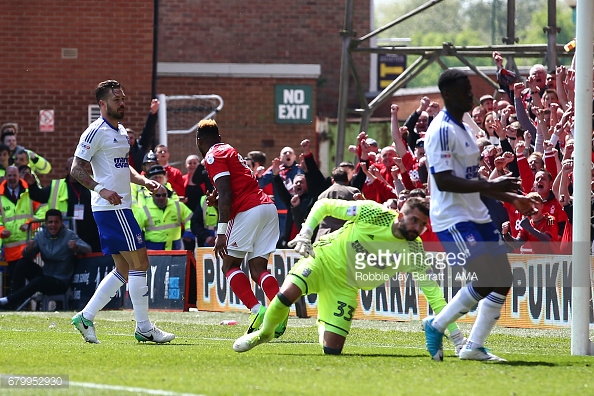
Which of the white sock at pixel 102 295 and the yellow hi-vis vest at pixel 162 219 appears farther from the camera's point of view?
the yellow hi-vis vest at pixel 162 219

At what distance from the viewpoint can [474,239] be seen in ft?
28.4

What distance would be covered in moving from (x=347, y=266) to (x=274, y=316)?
30.2 inches

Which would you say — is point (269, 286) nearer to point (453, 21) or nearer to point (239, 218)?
point (239, 218)

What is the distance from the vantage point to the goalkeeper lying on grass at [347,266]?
9539 millimetres

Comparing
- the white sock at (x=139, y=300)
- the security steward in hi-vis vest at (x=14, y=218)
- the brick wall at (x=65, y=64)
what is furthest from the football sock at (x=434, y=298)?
the brick wall at (x=65, y=64)

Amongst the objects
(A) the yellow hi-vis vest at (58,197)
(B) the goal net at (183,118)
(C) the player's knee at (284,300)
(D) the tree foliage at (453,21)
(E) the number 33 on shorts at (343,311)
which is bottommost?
(E) the number 33 on shorts at (343,311)

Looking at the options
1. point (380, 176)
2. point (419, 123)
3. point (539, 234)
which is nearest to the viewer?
point (539, 234)

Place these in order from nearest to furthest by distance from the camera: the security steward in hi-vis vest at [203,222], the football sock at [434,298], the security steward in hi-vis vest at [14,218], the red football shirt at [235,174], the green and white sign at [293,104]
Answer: the football sock at [434,298] < the red football shirt at [235,174] < the security steward in hi-vis vest at [203,222] < the security steward in hi-vis vest at [14,218] < the green and white sign at [293,104]

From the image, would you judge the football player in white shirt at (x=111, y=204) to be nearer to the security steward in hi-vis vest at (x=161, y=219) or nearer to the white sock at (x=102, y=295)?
the white sock at (x=102, y=295)

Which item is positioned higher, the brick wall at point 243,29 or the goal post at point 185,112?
the brick wall at point 243,29

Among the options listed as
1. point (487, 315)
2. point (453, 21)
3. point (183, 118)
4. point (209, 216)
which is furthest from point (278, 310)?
point (453, 21)

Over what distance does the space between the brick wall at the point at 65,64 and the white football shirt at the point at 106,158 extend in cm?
1370

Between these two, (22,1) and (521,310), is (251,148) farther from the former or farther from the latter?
(521,310)

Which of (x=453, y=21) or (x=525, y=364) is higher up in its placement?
(x=453, y=21)
